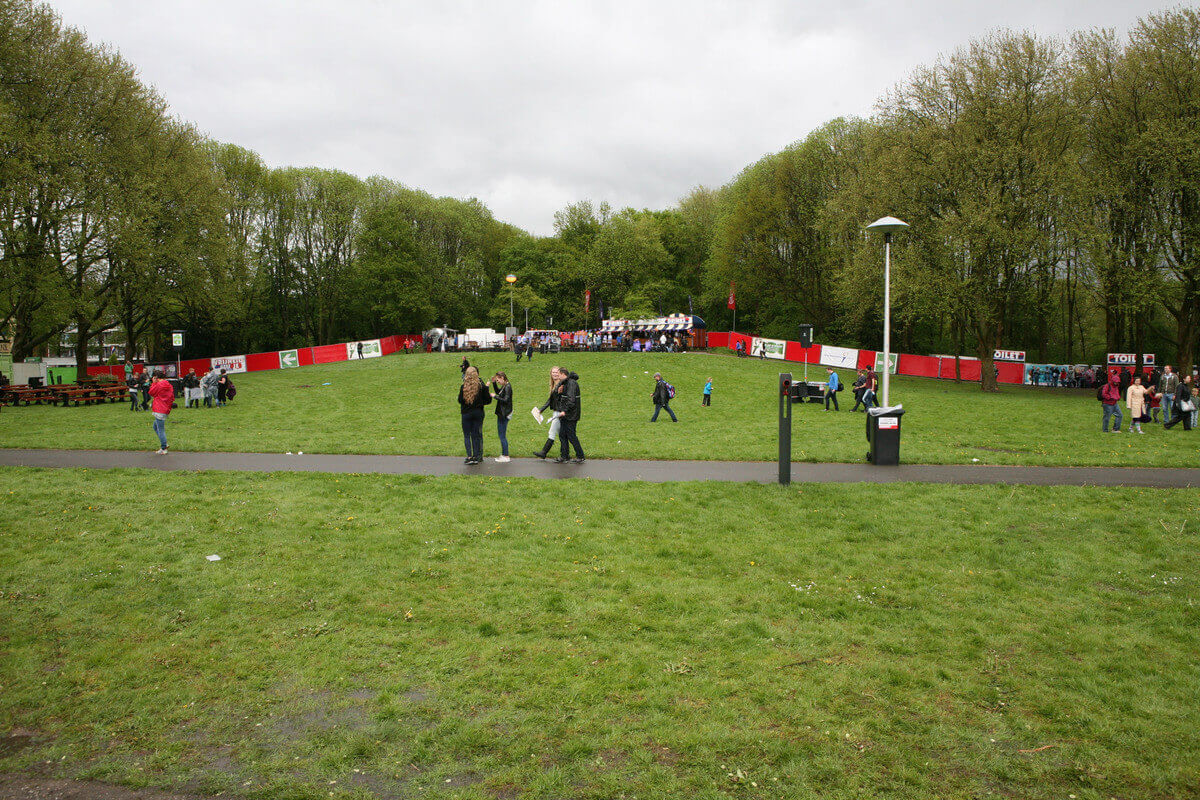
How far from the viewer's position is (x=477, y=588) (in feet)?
24.2

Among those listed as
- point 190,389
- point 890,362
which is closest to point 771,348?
point 890,362

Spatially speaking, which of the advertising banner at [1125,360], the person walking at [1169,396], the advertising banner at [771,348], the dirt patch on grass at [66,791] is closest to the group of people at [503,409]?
the dirt patch on grass at [66,791]

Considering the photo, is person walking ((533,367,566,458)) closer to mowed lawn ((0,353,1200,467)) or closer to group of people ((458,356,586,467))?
group of people ((458,356,586,467))

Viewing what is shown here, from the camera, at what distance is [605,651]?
5879 millimetres

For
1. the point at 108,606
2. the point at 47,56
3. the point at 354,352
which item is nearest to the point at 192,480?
the point at 108,606

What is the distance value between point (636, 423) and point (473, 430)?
866 centimetres

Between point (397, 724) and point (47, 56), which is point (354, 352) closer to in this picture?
point (47, 56)

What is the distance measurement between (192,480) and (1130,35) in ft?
145

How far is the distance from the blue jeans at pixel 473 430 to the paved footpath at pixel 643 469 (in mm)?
366

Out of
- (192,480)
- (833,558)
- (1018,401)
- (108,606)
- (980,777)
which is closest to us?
(980,777)

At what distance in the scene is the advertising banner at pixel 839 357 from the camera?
147 feet

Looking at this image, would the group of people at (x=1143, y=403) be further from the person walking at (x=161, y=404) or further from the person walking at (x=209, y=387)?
the person walking at (x=209, y=387)

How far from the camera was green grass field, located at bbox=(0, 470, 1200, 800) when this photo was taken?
433 cm

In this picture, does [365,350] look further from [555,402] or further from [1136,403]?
[1136,403]
